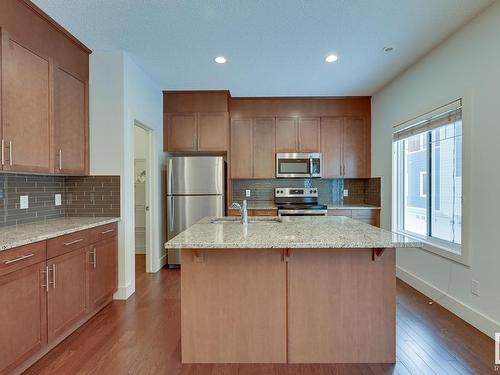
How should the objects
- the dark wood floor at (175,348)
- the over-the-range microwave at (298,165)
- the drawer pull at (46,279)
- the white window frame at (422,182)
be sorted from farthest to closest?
the over-the-range microwave at (298,165)
the white window frame at (422,182)
the drawer pull at (46,279)
the dark wood floor at (175,348)

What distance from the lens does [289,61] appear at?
3.23 m

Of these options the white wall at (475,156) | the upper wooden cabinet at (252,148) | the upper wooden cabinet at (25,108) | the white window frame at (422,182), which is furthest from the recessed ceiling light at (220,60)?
the white window frame at (422,182)

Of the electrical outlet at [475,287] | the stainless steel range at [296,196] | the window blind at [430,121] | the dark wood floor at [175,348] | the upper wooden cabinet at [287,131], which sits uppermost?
the upper wooden cabinet at [287,131]

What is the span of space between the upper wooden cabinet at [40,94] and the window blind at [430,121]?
3.62 meters

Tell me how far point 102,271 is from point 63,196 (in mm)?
934

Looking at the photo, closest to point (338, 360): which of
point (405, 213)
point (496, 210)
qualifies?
point (496, 210)

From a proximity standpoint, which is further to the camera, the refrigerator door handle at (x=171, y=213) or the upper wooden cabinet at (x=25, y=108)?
the refrigerator door handle at (x=171, y=213)

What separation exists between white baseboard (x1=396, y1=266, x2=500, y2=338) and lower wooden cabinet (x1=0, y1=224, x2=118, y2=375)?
3292 millimetres

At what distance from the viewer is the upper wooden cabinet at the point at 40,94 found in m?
2.04

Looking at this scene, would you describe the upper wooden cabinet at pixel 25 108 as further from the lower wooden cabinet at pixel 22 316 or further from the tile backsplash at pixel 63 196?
the lower wooden cabinet at pixel 22 316

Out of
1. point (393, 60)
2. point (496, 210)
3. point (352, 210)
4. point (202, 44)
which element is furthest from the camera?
point (352, 210)

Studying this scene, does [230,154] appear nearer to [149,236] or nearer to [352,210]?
[149,236]

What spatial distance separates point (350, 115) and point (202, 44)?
2764 mm

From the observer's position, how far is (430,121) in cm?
310
